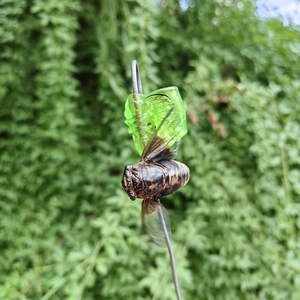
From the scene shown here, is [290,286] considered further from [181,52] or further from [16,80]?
[16,80]

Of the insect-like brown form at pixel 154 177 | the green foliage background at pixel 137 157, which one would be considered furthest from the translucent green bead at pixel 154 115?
the green foliage background at pixel 137 157

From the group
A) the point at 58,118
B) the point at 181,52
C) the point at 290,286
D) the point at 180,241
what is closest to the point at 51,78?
the point at 58,118

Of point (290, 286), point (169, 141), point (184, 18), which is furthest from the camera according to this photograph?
point (184, 18)

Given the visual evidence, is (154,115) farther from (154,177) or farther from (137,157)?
(137,157)

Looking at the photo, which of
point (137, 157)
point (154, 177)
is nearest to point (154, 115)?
point (154, 177)

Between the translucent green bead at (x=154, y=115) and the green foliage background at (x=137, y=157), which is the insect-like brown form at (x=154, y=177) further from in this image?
the green foliage background at (x=137, y=157)

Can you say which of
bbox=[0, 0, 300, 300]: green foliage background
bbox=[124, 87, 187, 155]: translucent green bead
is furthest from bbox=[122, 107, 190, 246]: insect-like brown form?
bbox=[0, 0, 300, 300]: green foliage background
